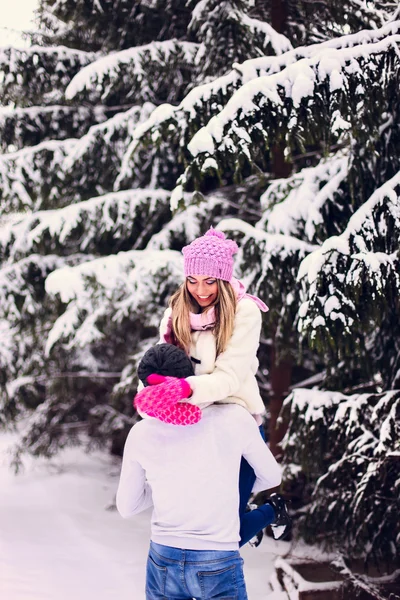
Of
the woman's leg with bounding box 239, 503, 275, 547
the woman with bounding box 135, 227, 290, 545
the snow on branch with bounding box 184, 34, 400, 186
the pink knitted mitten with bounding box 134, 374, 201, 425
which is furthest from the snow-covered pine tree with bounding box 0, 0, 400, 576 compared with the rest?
the pink knitted mitten with bounding box 134, 374, 201, 425

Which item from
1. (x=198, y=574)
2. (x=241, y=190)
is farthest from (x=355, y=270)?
(x=241, y=190)

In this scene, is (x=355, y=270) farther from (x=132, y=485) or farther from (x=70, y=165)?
(x=70, y=165)

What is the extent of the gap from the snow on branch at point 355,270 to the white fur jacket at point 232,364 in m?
1.01

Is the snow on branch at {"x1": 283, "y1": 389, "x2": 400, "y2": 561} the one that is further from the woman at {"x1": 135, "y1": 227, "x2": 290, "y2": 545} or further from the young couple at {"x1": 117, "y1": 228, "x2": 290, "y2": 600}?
the young couple at {"x1": 117, "y1": 228, "x2": 290, "y2": 600}

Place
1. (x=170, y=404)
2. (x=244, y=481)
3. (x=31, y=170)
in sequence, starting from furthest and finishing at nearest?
1. (x=31, y=170)
2. (x=244, y=481)
3. (x=170, y=404)

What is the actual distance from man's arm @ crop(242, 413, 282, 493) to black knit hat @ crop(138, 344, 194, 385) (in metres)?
0.31

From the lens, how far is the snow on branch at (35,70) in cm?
566

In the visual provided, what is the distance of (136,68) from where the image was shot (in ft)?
17.5

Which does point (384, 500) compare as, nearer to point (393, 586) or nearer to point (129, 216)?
point (393, 586)

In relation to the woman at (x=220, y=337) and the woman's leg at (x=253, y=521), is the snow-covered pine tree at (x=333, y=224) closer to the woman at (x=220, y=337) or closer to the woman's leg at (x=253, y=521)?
the woman at (x=220, y=337)

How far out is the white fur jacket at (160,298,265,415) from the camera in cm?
217

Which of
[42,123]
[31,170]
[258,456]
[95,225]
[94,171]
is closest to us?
[258,456]

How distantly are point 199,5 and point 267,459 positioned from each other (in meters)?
4.03

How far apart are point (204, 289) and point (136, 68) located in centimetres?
357
